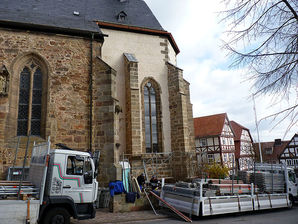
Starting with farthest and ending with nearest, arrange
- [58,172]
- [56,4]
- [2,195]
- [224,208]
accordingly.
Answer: [56,4]
[224,208]
[58,172]
[2,195]

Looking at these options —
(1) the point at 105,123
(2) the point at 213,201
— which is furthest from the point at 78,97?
(2) the point at 213,201

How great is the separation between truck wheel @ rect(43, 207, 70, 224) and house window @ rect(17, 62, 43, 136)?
5.00m

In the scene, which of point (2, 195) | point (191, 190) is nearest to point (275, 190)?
point (191, 190)

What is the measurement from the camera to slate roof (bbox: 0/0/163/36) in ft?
A: 34.3

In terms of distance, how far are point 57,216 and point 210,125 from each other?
88.7 feet

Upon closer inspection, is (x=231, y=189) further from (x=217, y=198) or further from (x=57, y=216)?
(x=57, y=216)

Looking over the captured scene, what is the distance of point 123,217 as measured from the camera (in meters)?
7.12

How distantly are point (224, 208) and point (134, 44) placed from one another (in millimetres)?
10833

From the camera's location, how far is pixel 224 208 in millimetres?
7145

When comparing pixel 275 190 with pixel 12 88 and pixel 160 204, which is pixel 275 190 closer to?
pixel 160 204

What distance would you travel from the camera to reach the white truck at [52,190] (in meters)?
4.93

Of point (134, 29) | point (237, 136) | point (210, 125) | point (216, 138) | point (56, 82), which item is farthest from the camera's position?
point (237, 136)

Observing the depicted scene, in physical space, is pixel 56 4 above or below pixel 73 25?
above

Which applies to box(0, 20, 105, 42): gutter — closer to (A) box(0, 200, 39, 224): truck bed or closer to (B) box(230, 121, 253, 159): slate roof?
(A) box(0, 200, 39, 224): truck bed
